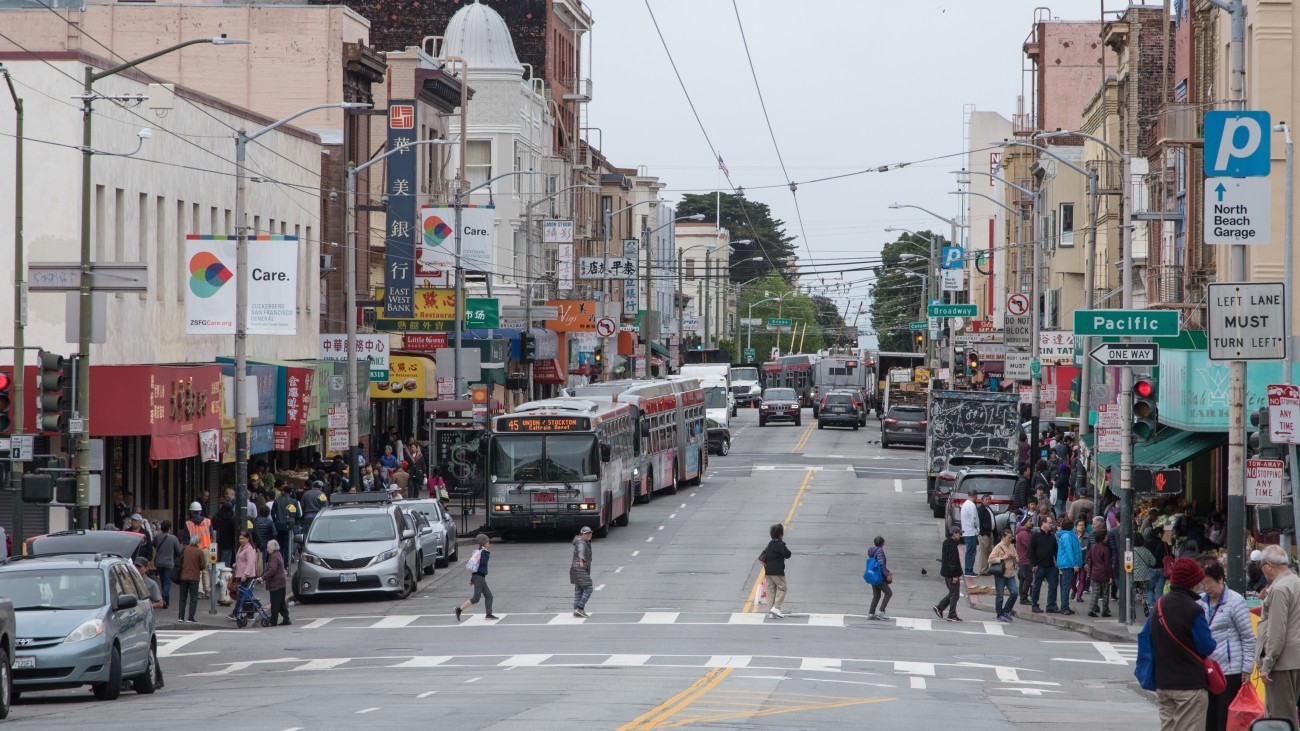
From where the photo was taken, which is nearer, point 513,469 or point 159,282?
point 159,282

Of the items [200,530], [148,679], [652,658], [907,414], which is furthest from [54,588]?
[907,414]

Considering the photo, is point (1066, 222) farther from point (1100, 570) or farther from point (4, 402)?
point (4, 402)

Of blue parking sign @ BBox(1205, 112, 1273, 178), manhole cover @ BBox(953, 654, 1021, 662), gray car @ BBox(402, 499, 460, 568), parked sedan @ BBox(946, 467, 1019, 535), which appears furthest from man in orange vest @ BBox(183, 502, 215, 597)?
blue parking sign @ BBox(1205, 112, 1273, 178)

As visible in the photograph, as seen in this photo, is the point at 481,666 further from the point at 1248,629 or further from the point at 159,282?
the point at 159,282

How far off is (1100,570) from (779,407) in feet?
186

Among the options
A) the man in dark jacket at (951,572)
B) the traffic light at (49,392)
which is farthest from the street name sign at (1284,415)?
the traffic light at (49,392)

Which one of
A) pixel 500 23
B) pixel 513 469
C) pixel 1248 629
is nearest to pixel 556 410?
pixel 513 469

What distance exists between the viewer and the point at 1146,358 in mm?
26766

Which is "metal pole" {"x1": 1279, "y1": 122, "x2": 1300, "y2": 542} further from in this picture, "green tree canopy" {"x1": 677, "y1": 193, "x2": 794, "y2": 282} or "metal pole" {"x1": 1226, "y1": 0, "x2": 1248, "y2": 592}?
"green tree canopy" {"x1": 677, "y1": 193, "x2": 794, "y2": 282}

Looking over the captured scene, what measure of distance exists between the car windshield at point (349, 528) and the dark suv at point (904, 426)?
4184 cm

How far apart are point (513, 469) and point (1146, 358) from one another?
16.4 metres

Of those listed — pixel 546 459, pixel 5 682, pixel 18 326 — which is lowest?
pixel 5 682

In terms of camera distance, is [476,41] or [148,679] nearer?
[148,679]

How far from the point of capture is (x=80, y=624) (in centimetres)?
1883
